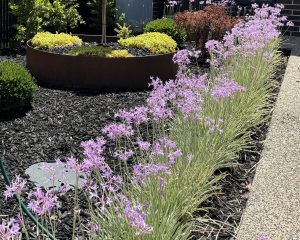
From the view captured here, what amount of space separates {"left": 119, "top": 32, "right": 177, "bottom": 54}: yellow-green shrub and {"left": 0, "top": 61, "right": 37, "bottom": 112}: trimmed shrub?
2.33 m

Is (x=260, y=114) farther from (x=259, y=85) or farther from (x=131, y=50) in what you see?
(x=131, y=50)

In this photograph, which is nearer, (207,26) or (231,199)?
(231,199)

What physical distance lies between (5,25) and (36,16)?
80cm

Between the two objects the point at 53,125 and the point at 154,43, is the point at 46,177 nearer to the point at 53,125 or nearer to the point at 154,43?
the point at 53,125

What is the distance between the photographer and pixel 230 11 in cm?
1243

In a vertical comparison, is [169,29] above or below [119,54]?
above

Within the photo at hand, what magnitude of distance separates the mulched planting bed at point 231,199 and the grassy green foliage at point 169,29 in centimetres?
435

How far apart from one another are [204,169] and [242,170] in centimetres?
72

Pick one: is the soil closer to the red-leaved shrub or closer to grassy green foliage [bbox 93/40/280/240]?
grassy green foliage [bbox 93/40/280/240]

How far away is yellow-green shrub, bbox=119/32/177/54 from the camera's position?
755 cm

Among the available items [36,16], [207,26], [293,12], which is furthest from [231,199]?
[293,12]

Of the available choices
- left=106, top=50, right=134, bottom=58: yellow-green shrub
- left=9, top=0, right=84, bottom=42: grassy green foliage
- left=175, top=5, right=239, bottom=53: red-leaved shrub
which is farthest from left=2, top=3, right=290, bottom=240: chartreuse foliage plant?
left=9, top=0, right=84, bottom=42: grassy green foliage

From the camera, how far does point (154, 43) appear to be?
7.60 metres

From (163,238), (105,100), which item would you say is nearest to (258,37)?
(105,100)
